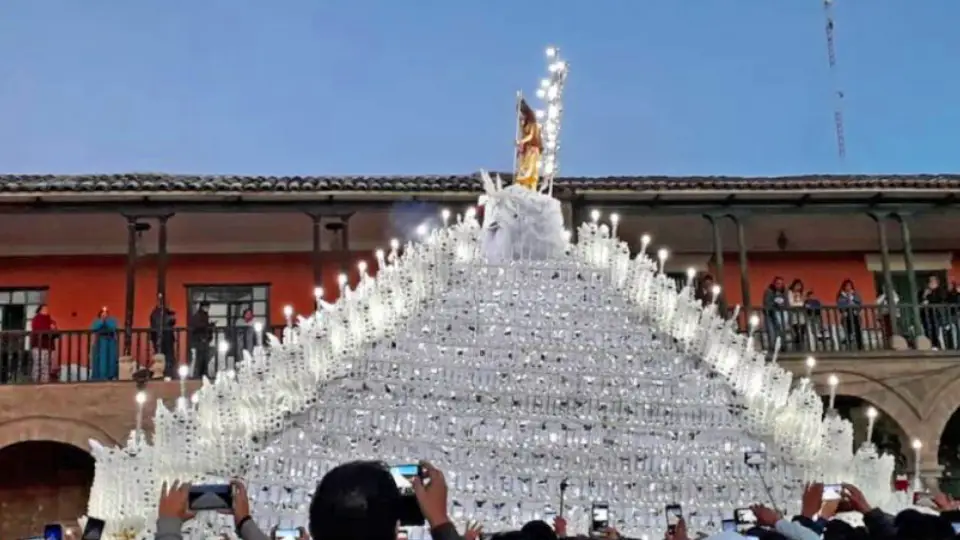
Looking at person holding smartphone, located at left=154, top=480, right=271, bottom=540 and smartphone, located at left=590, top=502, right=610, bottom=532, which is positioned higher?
person holding smartphone, located at left=154, top=480, right=271, bottom=540

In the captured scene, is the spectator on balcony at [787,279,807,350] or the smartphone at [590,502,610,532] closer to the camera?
the smartphone at [590,502,610,532]

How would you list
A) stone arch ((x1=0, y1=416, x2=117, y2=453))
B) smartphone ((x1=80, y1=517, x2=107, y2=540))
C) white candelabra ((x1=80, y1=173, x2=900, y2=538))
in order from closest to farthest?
smartphone ((x1=80, y1=517, x2=107, y2=540)), white candelabra ((x1=80, y1=173, x2=900, y2=538)), stone arch ((x1=0, y1=416, x2=117, y2=453))

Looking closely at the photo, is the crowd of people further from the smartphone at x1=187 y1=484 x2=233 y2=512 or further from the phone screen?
the smartphone at x1=187 y1=484 x2=233 y2=512

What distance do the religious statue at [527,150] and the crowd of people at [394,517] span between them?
208 inches

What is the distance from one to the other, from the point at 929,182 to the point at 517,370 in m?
11.5

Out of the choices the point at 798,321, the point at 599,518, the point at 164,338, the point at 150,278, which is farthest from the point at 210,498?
the point at 150,278

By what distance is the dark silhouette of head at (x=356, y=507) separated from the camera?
2209 millimetres

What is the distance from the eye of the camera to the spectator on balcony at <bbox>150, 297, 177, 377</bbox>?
14.9 m

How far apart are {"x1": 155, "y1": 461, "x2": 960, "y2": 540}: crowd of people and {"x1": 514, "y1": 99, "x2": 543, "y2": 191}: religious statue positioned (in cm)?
528

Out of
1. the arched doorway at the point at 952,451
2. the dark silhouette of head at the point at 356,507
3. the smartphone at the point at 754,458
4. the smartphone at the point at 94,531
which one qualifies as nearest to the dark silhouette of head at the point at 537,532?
the dark silhouette of head at the point at 356,507

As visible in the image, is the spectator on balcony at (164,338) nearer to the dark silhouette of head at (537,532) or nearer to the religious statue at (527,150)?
the religious statue at (527,150)

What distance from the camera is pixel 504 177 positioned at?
16.6 m

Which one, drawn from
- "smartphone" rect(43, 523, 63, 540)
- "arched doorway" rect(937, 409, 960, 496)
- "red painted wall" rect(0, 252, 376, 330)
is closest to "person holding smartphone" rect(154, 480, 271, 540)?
"smartphone" rect(43, 523, 63, 540)

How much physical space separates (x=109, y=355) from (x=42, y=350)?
1.06m
